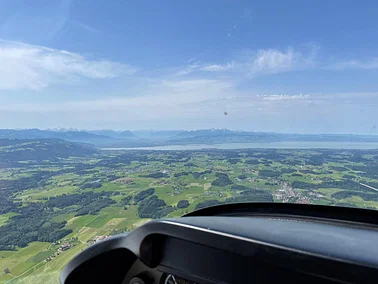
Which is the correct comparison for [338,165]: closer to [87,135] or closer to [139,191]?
[139,191]

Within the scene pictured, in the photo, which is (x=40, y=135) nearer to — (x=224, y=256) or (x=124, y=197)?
(x=124, y=197)

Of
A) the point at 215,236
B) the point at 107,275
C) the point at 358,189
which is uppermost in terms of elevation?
the point at 215,236

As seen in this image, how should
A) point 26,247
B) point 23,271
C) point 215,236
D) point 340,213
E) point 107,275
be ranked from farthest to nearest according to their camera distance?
point 26,247
point 23,271
point 340,213
point 107,275
point 215,236

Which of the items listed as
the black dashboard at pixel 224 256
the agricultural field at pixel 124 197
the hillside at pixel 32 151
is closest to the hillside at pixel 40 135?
the hillside at pixel 32 151

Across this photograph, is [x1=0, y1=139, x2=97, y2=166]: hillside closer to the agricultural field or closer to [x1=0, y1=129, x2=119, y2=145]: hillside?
[x1=0, y1=129, x2=119, y2=145]: hillside

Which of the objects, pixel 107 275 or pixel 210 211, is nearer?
pixel 107 275

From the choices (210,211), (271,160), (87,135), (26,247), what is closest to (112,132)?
(87,135)

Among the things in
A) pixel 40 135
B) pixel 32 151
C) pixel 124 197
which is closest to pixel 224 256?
pixel 124 197

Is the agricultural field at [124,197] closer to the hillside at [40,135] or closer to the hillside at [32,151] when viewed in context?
the hillside at [32,151]

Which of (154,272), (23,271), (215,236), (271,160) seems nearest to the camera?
(215,236)
